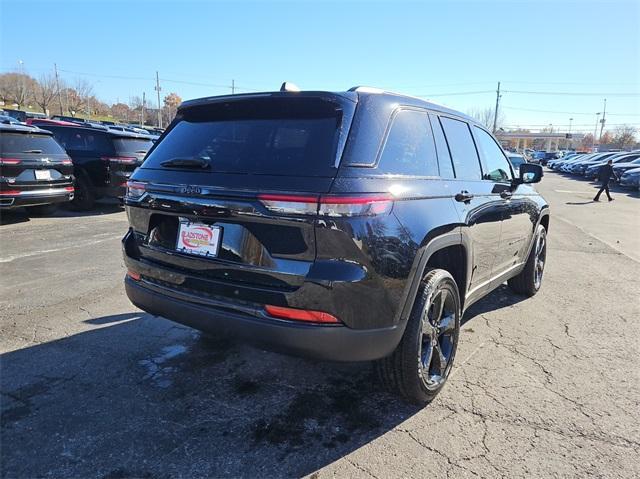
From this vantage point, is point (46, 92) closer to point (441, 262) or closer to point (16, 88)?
point (16, 88)

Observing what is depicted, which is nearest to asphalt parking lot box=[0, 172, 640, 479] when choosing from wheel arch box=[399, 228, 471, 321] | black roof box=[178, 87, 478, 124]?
wheel arch box=[399, 228, 471, 321]

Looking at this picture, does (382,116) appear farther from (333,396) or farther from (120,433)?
(120,433)

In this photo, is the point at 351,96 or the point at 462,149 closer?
the point at 351,96

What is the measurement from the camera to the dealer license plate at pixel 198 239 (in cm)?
251

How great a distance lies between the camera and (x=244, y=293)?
2.44m

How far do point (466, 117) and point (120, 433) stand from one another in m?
3.44

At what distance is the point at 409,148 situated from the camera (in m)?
2.83

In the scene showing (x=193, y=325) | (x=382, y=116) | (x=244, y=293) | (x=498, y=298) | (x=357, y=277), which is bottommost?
(x=498, y=298)

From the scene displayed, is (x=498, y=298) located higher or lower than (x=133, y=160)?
lower

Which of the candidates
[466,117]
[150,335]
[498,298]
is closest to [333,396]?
[150,335]

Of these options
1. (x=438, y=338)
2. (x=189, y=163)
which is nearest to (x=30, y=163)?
(x=189, y=163)

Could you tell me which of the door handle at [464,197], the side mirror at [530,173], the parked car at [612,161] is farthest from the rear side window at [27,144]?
the parked car at [612,161]

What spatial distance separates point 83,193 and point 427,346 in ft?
30.4

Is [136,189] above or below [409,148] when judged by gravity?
below
